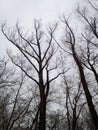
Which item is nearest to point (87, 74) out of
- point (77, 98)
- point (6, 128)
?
point (77, 98)

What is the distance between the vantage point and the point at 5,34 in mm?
17125

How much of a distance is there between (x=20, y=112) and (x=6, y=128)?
256 cm

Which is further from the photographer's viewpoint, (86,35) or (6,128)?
(6,128)

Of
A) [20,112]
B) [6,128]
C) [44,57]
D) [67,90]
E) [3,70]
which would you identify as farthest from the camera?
[67,90]

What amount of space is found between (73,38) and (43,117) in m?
8.26

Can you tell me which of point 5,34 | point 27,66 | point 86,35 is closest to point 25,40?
point 5,34

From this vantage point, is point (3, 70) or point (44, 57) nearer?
point (3, 70)

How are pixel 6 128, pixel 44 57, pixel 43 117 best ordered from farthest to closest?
pixel 6 128 < pixel 44 57 < pixel 43 117

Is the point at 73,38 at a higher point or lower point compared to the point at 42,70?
higher

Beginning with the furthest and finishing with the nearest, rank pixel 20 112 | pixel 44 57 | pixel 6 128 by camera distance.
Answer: pixel 20 112, pixel 6 128, pixel 44 57

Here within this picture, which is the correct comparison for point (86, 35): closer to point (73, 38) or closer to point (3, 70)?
point (73, 38)

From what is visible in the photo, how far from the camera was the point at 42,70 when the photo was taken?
14266 millimetres

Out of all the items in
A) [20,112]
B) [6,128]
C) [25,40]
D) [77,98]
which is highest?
[25,40]

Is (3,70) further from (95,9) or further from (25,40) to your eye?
(95,9)
